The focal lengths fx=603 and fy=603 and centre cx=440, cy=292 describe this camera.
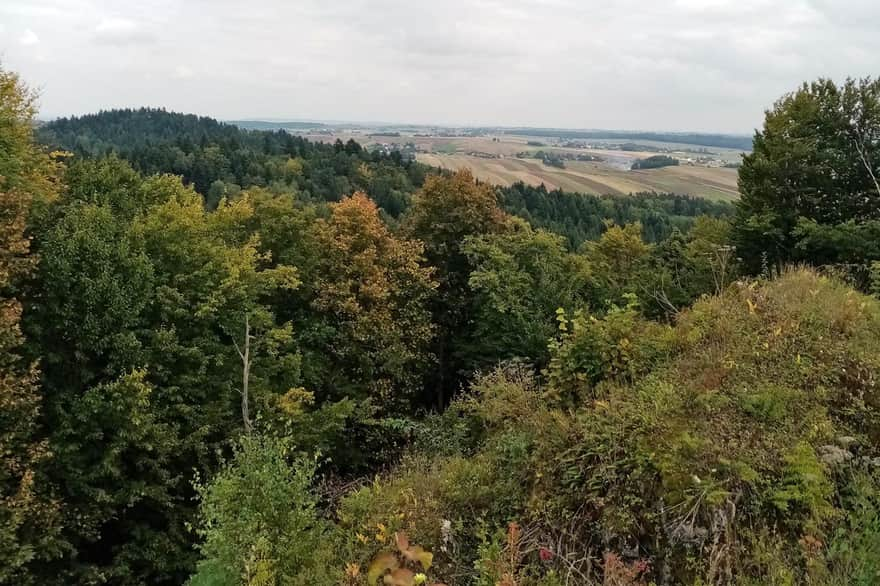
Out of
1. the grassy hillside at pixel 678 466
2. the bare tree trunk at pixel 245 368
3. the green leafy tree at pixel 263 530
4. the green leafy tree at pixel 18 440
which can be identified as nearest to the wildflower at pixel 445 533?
the grassy hillside at pixel 678 466

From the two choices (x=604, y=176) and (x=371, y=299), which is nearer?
(x=371, y=299)

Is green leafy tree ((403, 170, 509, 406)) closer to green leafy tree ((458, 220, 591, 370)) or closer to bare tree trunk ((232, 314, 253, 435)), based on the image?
green leafy tree ((458, 220, 591, 370))

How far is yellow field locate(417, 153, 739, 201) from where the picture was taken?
11444 cm

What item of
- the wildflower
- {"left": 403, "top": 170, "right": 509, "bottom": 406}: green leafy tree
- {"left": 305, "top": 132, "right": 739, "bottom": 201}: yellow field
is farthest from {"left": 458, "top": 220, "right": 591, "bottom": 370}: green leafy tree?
{"left": 305, "top": 132, "right": 739, "bottom": 201}: yellow field

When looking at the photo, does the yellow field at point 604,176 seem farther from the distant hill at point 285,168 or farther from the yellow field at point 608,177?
the distant hill at point 285,168

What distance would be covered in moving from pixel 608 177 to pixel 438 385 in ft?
403

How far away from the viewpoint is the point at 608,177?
459 feet

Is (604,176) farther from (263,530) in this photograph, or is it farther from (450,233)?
(263,530)

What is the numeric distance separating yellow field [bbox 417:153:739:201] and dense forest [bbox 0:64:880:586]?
81640 mm

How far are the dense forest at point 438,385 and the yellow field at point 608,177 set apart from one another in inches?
3214

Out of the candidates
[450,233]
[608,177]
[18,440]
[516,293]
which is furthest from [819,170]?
[608,177]

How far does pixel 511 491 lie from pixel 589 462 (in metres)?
1.08

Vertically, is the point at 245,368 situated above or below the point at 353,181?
below

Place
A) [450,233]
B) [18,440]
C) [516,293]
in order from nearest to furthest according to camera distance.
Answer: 1. [18,440]
2. [516,293]
3. [450,233]
